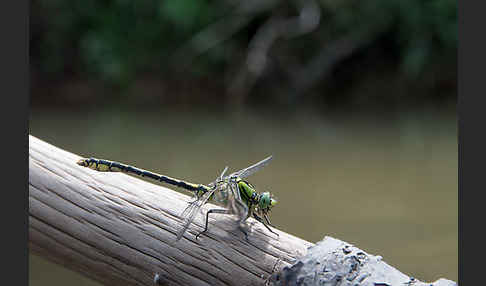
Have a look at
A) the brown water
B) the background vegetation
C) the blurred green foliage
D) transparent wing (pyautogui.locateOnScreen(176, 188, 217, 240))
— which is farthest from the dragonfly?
the blurred green foliage

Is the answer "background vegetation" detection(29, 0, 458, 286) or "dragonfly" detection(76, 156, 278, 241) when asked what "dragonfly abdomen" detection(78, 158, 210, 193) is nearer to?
"dragonfly" detection(76, 156, 278, 241)

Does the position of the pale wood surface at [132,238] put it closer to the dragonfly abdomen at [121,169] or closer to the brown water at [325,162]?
the dragonfly abdomen at [121,169]

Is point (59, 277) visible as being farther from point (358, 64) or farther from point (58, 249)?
point (358, 64)

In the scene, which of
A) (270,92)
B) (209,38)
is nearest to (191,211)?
(270,92)

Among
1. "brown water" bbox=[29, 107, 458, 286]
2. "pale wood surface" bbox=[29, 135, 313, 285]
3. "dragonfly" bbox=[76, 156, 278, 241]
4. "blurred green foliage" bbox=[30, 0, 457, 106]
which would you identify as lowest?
"pale wood surface" bbox=[29, 135, 313, 285]

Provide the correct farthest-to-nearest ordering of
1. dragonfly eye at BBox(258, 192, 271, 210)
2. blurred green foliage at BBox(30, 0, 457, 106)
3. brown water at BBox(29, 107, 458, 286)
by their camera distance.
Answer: blurred green foliage at BBox(30, 0, 457, 106), brown water at BBox(29, 107, 458, 286), dragonfly eye at BBox(258, 192, 271, 210)

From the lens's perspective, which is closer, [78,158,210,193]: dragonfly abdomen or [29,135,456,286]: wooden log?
[29,135,456,286]: wooden log

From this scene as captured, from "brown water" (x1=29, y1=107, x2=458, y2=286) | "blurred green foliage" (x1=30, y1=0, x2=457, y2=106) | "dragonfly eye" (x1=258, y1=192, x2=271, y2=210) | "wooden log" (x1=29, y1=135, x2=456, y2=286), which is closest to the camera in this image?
"wooden log" (x1=29, y1=135, x2=456, y2=286)
